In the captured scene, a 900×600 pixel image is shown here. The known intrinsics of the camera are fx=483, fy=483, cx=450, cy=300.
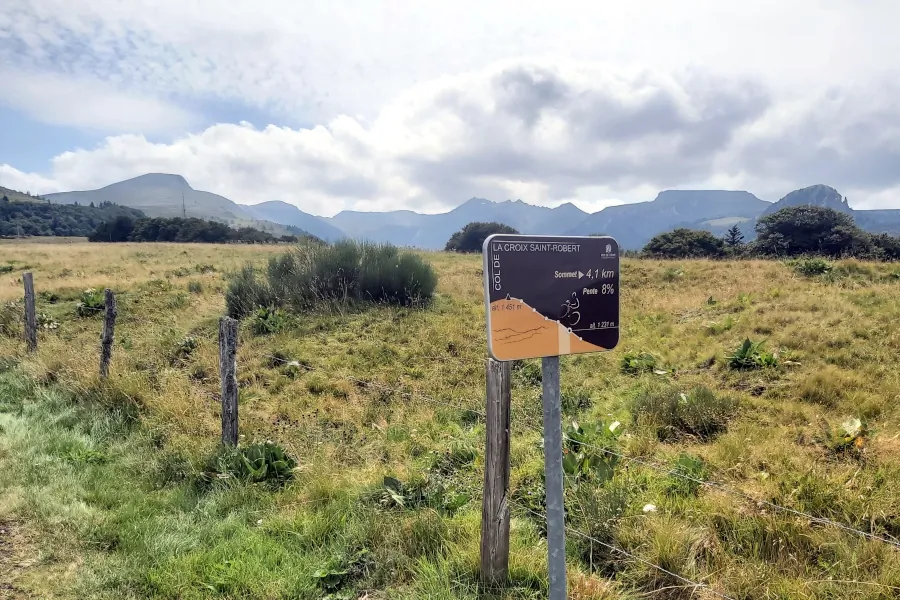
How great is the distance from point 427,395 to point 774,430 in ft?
13.4

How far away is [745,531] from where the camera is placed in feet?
10.2

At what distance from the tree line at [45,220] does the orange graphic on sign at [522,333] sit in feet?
315

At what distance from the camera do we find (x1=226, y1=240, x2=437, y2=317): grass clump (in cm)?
1202

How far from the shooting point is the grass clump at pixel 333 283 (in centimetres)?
1202

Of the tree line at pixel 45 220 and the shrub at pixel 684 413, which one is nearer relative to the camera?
the shrub at pixel 684 413

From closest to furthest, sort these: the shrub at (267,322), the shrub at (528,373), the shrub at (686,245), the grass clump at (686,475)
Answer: the grass clump at (686,475), the shrub at (528,373), the shrub at (267,322), the shrub at (686,245)

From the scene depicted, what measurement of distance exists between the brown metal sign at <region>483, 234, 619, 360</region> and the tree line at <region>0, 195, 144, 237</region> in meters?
95.9

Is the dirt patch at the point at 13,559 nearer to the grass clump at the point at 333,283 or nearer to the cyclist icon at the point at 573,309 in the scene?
the cyclist icon at the point at 573,309

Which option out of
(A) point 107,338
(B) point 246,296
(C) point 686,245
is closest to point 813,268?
(B) point 246,296

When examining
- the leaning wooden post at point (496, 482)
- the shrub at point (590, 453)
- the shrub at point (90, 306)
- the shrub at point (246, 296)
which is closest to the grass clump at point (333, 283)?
the shrub at point (246, 296)

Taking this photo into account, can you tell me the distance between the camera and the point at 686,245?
41281mm

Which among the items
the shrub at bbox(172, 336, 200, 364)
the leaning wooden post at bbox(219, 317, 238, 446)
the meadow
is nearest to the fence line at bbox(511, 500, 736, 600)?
the meadow

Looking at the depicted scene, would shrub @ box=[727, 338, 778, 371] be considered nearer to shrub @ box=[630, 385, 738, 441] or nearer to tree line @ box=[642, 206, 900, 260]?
shrub @ box=[630, 385, 738, 441]

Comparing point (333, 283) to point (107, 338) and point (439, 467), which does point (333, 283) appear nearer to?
point (107, 338)
